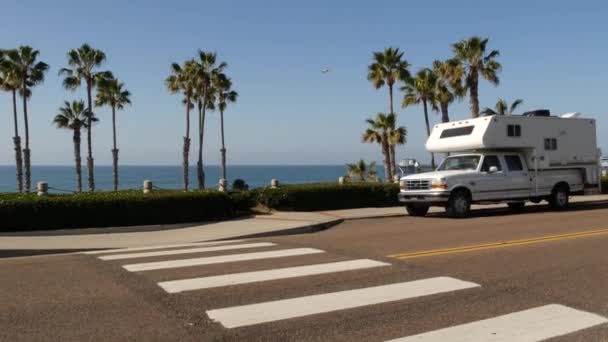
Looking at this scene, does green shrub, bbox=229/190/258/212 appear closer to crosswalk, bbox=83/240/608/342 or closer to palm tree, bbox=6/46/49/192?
crosswalk, bbox=83/240/608/342

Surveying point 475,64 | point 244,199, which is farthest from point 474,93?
point 244,199

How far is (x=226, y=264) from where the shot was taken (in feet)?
26.7

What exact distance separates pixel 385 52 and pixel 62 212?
3032 cm

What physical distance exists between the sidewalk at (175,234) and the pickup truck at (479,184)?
1.94 metres

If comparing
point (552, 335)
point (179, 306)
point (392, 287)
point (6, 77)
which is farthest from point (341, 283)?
point (6, 77)

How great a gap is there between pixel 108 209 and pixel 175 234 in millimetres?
2444

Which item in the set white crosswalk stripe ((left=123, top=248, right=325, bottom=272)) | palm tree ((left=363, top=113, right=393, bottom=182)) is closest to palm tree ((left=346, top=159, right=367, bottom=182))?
palm tree ((left=363, top=113, right=393, bottom=182))

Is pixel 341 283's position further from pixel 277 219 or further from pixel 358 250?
pixel 277 219

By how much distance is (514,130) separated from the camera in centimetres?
1681

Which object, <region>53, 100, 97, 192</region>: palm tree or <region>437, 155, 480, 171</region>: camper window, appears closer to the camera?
<region>437, 155, 480, 171</region>: camper window

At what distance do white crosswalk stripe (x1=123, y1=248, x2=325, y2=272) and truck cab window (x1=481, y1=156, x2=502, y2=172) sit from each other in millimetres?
8887

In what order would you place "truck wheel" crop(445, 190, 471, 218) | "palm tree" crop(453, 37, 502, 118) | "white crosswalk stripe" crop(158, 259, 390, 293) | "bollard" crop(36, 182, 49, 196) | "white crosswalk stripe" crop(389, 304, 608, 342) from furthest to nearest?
"palm tree" crop(453, 37, 502, 118), "truck wheel" crop(445, 190, 471, 218), "bollard" crop(36, 182, 49, 196), "white crosswalk stripe" crop(158, 259, 390, 293), "white crosswalk stripe" crop(389, 304, 608, 342)

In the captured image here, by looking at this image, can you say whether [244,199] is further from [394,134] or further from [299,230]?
[394,134]

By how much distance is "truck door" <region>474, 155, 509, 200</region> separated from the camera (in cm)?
1620
